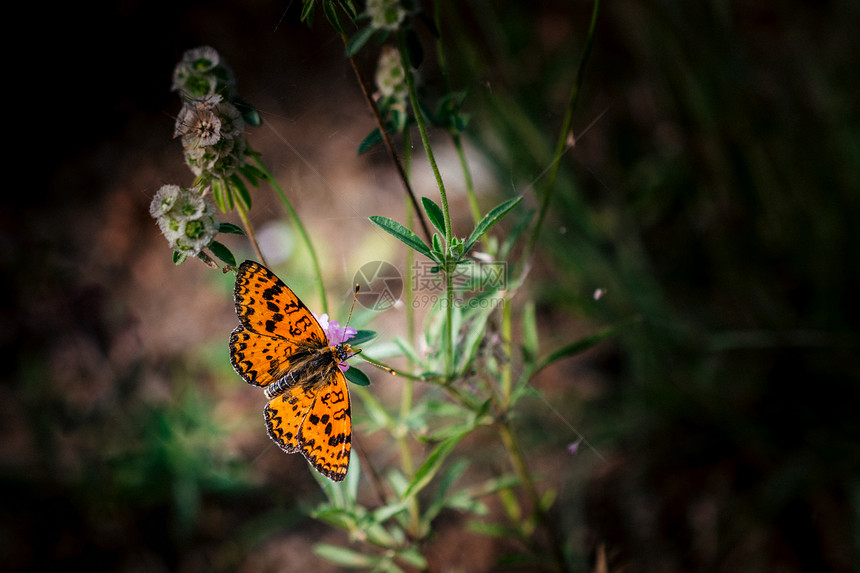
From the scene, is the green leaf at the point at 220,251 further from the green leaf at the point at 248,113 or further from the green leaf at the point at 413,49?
the green leaf at the point at 413,49

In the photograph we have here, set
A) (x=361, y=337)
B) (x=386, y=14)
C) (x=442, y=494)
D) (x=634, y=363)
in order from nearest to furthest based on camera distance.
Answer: (x=386, y=14) → (x=361, y=337) → (x=442, y=494) → (x=634, y=363)

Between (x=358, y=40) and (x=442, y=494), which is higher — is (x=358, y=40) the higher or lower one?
the higher one

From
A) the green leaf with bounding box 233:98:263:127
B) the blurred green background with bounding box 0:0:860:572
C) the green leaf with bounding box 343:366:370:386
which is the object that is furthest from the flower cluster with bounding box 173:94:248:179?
the blurred green background with bounding box 0:0:860:572

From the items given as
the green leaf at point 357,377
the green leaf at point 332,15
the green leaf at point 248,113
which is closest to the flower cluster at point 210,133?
the green leaf at point 248,113

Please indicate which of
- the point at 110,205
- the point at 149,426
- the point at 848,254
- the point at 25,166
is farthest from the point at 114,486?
the point at 848,254

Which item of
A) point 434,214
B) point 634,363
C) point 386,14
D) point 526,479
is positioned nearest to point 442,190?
point 434,214

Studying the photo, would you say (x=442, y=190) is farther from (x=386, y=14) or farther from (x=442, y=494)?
(x=442, y=494)

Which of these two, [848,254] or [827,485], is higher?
[848,254]

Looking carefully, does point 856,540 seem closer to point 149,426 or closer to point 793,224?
point 793,224
